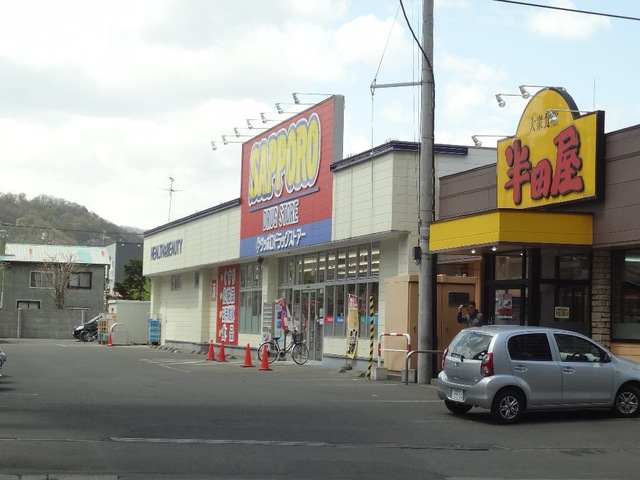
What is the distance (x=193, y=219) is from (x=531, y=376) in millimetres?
30543

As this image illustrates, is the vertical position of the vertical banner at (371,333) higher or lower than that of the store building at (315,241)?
lower

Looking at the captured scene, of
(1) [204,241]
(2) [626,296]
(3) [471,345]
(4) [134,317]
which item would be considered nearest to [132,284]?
(4) [134,317]

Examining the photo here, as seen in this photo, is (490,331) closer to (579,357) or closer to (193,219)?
(579,357)

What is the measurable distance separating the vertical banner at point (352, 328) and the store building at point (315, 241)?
0.12 feet

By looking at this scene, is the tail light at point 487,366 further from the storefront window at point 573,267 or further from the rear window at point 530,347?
the storefront window at point 573,267

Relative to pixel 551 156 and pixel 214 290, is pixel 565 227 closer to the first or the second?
pixel 551 156

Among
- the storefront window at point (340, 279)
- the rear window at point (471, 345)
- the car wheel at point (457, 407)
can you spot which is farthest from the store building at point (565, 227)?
the storefront window at point (340, 279)

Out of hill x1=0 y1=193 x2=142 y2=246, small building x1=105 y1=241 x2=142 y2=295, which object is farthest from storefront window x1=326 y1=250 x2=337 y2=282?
hill x1=0 y1=193 x2=142 y2=246

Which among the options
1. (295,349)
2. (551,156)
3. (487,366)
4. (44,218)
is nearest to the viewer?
(487,366)

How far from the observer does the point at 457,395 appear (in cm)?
1562

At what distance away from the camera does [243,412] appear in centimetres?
1584

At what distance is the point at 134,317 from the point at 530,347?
1645 inches

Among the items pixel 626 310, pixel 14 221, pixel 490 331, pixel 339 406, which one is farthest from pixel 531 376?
pixel 14 221

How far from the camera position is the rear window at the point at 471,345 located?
50.2ft
